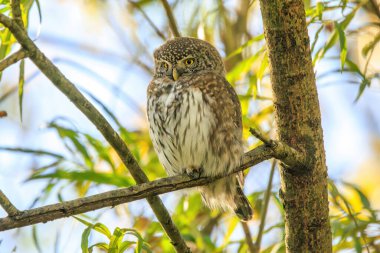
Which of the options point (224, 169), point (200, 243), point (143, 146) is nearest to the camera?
point (224, 169)

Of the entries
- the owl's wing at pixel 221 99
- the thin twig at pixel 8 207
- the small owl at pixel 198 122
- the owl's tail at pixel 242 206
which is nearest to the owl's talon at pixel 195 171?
the small owl at pixel 198 122

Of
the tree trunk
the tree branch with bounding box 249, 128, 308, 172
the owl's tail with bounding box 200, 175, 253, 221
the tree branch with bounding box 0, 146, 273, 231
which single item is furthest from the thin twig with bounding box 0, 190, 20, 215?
the owl's tail with bounding box 200, 175, 253, 221

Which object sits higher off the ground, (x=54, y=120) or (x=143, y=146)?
(x=143, y=146)

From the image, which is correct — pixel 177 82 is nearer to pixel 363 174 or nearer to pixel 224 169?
pixel 224 169

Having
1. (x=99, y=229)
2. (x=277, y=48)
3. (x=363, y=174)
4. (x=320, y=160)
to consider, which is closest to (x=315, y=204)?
(x=320, y=160)

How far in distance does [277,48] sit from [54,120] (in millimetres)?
1339

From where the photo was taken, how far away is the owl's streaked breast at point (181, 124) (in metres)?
3.30

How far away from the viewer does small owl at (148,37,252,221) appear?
3.31 m

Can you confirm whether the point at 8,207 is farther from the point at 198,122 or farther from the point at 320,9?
the point at 320,9

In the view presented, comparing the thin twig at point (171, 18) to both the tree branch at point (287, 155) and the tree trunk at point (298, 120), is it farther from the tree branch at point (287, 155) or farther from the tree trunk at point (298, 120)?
the tree branch at point (287, 155)

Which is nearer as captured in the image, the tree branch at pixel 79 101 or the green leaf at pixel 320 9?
the tree branch at pixel 79 101

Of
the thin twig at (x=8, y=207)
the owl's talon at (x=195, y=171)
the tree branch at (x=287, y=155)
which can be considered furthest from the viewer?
the owl's talon at (x=195, y=171)

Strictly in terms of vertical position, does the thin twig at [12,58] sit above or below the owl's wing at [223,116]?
below

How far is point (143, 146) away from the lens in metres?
4.59
